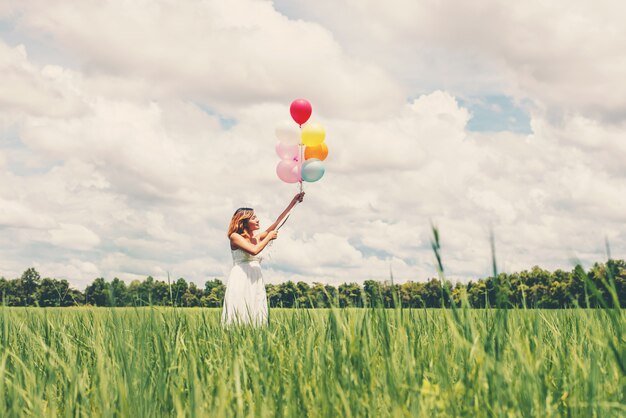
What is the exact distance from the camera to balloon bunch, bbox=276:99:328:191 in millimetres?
8797

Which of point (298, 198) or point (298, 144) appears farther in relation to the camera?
point (298, 144)

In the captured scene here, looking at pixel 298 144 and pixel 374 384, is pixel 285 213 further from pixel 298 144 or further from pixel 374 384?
pixel 374 384

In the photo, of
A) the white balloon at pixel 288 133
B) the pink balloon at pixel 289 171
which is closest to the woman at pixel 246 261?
the pink balloon at pixel 289 171

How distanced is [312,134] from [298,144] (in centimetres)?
51

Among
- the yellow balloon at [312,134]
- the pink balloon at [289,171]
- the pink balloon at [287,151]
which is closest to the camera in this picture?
the yellow balloon at [312,134]

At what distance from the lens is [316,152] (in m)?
8.99

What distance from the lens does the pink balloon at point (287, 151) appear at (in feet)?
30.0

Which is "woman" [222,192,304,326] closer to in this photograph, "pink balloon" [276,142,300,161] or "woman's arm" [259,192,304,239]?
"woman's arm" [259,192,304,239]

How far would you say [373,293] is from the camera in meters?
2.95

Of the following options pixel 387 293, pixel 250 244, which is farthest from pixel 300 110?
pixel 387 293

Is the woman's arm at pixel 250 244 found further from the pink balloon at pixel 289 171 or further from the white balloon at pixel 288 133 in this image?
the white balloon at pixel 288 133

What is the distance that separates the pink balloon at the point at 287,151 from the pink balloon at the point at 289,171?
0.12m

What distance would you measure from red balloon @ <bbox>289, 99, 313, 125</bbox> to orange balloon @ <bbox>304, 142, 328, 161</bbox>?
1.60 feet

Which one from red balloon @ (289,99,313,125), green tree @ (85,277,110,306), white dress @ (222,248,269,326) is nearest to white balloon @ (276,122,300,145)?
red balloon @ (289,99,313,125)
